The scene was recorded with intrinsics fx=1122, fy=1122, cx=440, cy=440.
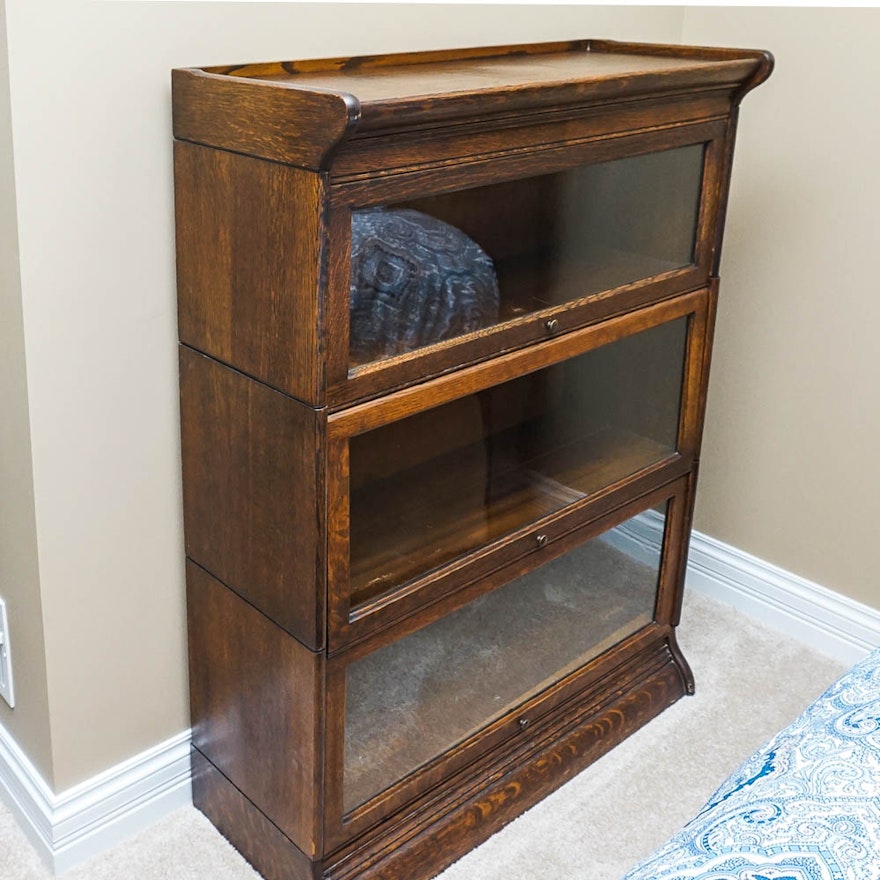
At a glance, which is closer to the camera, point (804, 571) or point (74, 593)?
point (74, 593)

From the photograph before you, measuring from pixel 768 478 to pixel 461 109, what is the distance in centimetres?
104

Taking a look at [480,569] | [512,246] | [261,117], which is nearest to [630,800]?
[480,569]

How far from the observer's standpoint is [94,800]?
1400 mm

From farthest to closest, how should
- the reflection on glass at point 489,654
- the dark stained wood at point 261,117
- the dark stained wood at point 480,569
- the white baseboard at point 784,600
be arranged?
the white baseboard at point 784,600 → the reflection on glass at point 489,654 → the dark stained wood at point 480,569 → the dark stained wood at point 261,117

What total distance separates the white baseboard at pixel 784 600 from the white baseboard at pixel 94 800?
3.20ft

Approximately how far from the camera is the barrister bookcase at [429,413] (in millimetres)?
1079

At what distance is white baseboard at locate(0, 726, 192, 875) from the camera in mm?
1380

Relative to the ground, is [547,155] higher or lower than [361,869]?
higher

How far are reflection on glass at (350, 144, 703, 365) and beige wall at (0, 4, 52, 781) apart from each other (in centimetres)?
35

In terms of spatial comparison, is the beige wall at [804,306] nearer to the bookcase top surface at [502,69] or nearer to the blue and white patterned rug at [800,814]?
the bookcase top surface at [502,69]

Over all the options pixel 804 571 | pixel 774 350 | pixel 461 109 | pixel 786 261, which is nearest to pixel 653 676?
pixel 804 571

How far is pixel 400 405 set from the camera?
1.15 metres

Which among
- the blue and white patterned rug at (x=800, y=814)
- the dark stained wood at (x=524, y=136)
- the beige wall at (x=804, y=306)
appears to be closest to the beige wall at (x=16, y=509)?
the dark stained wood at (x=524, y=136)

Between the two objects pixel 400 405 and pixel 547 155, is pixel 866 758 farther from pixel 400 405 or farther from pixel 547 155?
pixel 547 155
